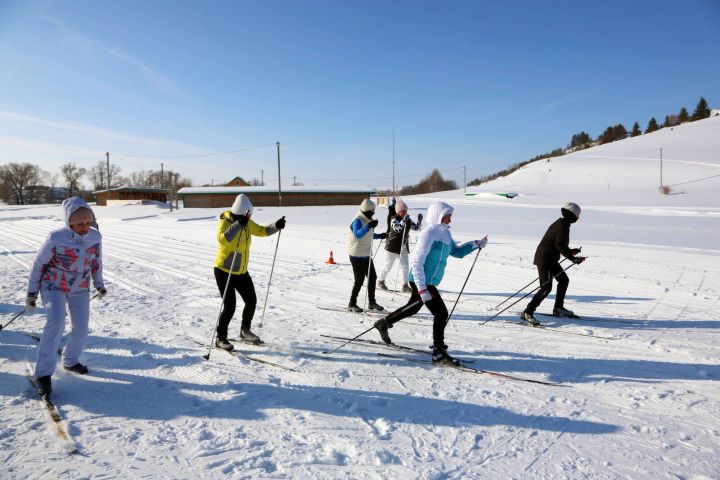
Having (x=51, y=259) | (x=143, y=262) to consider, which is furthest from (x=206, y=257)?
(x=51, y=259)

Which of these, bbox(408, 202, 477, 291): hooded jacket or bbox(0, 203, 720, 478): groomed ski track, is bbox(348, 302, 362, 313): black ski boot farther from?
bbox(408, 202, 477, 291): hooded jacket

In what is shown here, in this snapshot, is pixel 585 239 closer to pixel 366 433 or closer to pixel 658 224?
pixel 658 224

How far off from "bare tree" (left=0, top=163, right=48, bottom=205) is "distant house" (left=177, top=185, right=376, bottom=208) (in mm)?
57010

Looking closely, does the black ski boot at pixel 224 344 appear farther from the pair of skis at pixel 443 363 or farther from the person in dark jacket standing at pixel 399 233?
the person in dark jacket standing at pixel 399 233

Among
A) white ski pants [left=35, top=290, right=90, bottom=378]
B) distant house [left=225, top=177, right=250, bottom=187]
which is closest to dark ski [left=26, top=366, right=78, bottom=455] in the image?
white ski pants [left=35, top=290, right=90, bottom=378]

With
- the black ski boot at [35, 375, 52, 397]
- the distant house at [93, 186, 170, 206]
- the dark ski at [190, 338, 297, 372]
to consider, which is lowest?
the dark ski at [190, 338, 297, 372]

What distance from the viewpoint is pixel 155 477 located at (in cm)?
285

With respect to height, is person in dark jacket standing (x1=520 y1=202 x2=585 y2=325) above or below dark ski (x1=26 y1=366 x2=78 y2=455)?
above

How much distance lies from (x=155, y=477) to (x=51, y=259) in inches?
96.6

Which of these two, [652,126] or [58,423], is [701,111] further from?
[58,423]

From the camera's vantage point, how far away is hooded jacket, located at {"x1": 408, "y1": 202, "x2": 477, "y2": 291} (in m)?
4.71

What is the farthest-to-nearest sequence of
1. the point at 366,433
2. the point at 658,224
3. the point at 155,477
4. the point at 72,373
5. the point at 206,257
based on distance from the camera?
the point at 658,224 < the point at 206,257 < the point at 72,373 < the point at 366,433 < the point at 155,477

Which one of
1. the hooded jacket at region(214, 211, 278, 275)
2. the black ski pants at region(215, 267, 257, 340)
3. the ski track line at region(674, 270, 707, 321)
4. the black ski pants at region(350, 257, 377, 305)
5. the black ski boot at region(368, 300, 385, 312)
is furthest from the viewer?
the black ski boot at region(368, 300, 385, 312)

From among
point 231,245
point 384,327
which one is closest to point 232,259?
point 231,245
